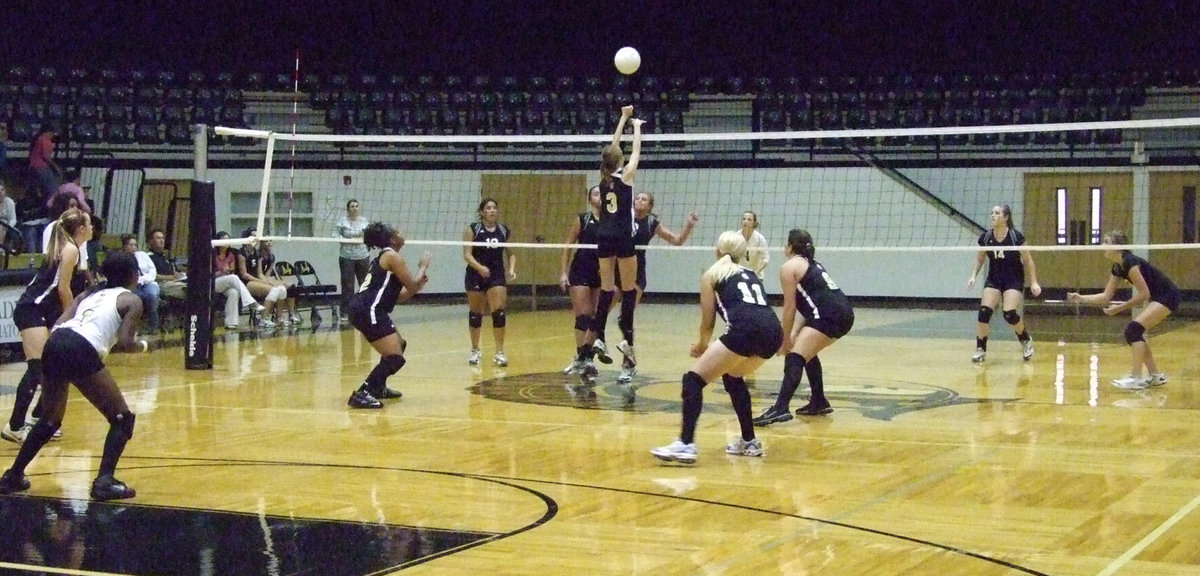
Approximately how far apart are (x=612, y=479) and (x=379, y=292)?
3808 millimetres

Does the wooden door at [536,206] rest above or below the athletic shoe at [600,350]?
above

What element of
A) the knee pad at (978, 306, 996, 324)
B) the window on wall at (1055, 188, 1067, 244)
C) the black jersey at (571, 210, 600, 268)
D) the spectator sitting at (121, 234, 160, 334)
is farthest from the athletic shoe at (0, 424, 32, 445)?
the window on wall at (1055, 188, 1067, 244)

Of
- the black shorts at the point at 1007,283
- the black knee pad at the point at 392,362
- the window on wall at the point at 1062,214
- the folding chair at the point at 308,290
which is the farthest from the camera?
the window on wall at the point at 1062,214

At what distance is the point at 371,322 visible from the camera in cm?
1106

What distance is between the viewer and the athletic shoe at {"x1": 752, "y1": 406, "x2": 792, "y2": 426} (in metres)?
10.0

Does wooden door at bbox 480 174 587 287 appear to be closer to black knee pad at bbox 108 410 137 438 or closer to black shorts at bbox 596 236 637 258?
black shorts at bbox 596 236 637 258

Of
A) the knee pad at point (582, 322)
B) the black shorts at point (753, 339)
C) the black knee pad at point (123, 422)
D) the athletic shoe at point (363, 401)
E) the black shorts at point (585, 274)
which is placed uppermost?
the black shorts at point (585, 274)

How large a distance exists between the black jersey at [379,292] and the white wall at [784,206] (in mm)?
12676

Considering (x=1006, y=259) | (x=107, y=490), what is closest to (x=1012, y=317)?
(x=1006, y=259)

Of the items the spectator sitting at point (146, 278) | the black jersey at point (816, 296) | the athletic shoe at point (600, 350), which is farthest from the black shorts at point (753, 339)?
the spectator sitting at point (146, 278)

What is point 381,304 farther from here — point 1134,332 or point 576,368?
point 1134,332

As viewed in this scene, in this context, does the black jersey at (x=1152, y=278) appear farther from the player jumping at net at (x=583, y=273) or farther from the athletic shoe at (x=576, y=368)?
the athletic shoe at (x=576, y=368)

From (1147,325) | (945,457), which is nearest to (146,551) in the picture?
(945,457)

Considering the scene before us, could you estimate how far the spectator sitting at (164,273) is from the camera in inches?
681
